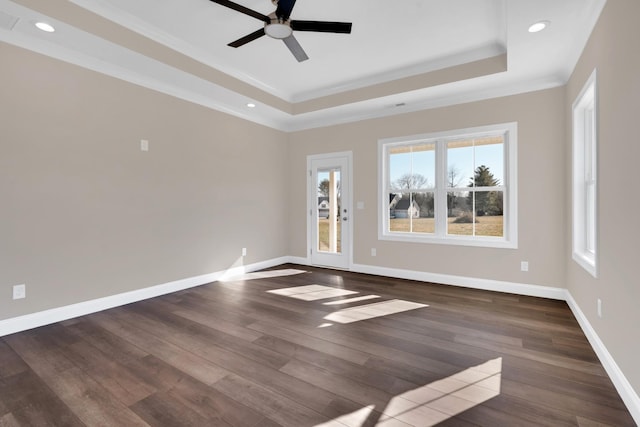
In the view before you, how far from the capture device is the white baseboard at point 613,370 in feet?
5.33

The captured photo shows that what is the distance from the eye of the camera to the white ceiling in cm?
263

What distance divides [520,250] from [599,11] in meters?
2.63

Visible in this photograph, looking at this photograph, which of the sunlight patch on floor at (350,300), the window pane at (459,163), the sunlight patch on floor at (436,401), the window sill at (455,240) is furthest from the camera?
the window pane at (459,163)

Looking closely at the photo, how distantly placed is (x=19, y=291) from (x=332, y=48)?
4081mm

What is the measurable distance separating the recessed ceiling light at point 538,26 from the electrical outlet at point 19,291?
17.3 feet

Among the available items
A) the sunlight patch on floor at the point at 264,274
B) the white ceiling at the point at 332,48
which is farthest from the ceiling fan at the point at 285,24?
the sunlight patch on floor at the point at 264,274

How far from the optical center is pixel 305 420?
1.62m

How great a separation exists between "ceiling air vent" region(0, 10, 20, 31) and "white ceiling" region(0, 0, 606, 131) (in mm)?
14

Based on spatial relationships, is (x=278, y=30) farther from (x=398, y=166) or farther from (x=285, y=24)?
(x=398, y=166)

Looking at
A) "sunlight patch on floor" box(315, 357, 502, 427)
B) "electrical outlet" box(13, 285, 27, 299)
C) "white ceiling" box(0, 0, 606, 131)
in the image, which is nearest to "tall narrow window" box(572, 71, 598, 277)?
"white ceiling" box(0, 0, 606, 131)

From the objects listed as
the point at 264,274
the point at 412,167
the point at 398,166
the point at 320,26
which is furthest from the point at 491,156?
the point at 264,274

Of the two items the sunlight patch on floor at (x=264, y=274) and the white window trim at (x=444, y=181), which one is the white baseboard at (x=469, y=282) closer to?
the white window trim at (x=444, y=181)

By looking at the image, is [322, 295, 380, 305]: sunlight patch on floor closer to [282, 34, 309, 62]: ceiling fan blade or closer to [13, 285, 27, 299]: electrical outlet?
[282, 34, 309, 62]: ceiling fan blade

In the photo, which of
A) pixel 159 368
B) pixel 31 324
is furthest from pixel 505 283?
pixel 31 324
